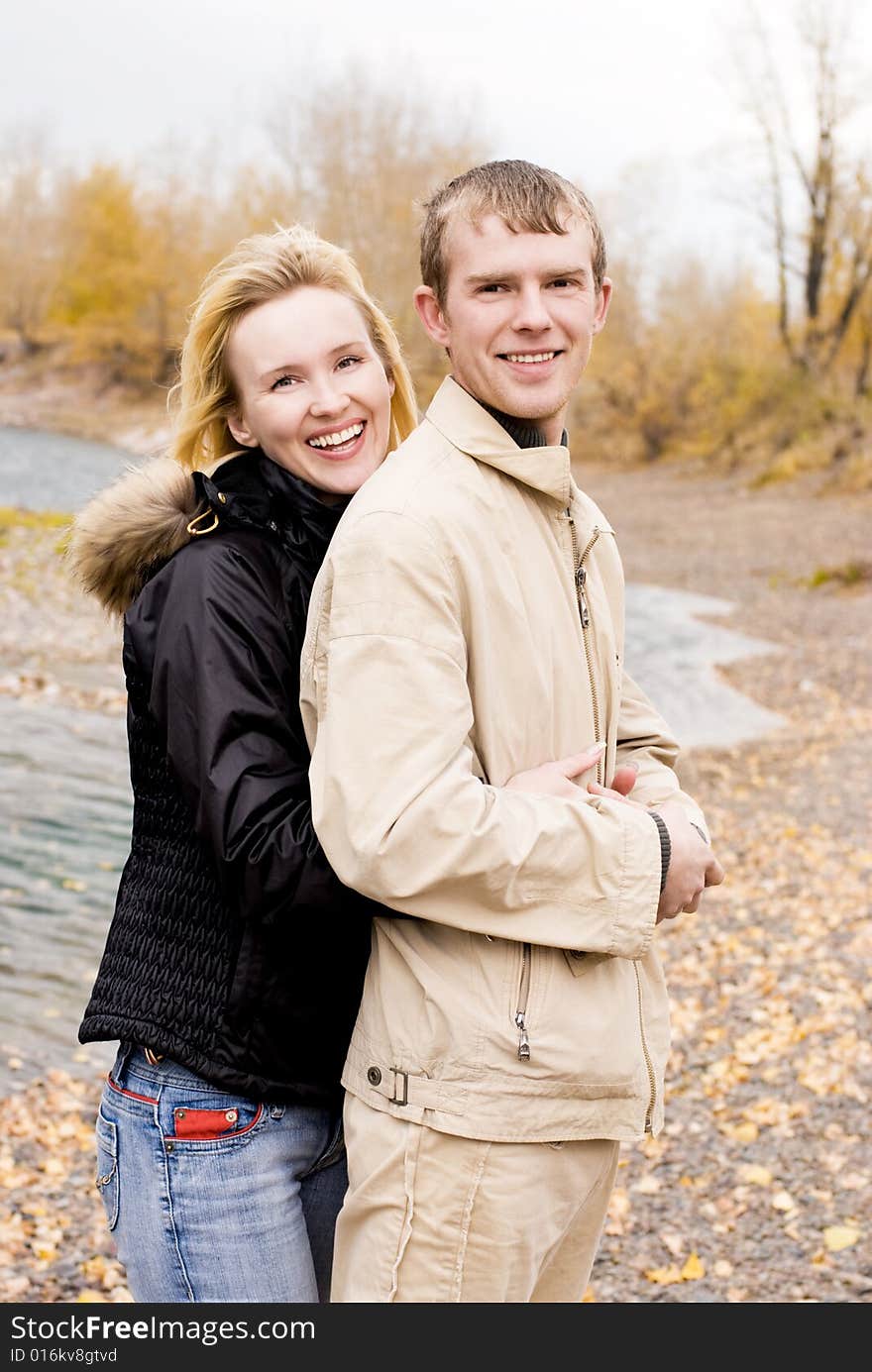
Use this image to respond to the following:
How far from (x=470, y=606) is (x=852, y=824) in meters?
8.78

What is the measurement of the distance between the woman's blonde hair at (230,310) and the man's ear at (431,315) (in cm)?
25

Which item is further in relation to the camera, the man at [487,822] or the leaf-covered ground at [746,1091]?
the leaf-covered ground at [746,1091]

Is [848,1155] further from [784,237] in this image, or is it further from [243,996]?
[784,237]

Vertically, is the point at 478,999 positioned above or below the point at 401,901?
below

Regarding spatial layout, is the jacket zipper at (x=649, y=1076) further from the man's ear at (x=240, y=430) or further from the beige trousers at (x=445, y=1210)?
the man's ear at (x=240, y=430)

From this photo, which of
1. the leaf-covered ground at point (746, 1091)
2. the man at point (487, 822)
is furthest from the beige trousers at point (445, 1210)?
the leaf-covered ground at point (746, 1091)

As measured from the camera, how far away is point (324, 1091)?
7.77 feet

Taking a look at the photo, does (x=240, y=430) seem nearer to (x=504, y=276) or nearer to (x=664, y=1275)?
(x=504, y=276)

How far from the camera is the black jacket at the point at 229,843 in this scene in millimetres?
2221

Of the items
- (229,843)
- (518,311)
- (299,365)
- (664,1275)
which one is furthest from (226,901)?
(664,1275)

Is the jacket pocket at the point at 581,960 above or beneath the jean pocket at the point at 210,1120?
above

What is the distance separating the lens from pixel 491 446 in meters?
2.34
